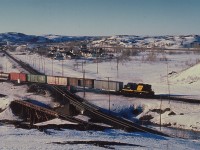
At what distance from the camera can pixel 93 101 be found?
221 ft

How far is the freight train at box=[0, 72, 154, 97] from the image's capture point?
6856 centimetres

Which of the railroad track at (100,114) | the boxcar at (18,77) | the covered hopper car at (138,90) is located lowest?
the railroad track at (100,114)

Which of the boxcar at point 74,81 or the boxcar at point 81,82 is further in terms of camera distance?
the boxcar at point 74,81

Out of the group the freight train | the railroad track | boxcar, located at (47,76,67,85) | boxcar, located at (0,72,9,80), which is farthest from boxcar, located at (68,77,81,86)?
boxcar, located at (0,72,9,80)

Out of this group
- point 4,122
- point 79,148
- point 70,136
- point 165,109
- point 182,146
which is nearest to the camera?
point 79,148

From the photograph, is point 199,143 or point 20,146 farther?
point 199,143

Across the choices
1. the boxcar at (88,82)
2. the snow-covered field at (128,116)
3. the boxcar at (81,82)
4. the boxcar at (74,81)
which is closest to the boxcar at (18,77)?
the snow-covered field at (128,116)

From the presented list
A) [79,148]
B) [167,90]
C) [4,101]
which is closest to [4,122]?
[4,101]

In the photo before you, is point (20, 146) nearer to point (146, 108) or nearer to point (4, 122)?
point (4, 122)

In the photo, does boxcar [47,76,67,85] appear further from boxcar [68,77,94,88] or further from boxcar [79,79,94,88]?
boxcar [79,79,94,88]

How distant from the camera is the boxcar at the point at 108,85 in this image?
71750mm

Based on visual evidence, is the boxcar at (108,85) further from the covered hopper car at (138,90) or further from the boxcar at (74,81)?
the boxcar at (74,81)

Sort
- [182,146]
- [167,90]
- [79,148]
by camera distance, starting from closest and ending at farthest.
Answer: [79,148] < [182,146] < [167,90]

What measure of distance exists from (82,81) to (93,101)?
12428 mm
